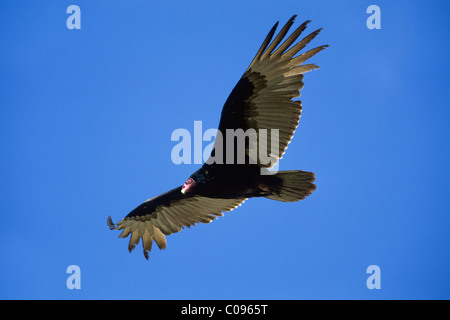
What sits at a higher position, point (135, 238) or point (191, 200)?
point (191, 200)

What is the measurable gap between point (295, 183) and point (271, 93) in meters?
1.10

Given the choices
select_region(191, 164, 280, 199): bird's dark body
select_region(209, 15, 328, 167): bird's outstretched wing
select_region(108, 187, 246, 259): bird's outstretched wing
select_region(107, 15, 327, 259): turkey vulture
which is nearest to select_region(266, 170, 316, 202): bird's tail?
select_region(107, 15, 327, 259): turkey vulture

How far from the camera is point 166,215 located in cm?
712

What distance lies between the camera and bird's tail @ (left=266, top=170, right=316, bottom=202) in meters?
5.68

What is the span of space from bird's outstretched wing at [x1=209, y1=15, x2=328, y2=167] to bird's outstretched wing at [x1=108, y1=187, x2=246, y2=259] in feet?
5.17

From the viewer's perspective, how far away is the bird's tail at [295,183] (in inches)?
224

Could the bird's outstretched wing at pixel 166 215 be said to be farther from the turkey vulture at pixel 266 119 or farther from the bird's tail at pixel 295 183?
the bird's tail at pixel 295 183

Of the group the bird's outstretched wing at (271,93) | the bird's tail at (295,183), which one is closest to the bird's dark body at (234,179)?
the bird's tail at (295,183)

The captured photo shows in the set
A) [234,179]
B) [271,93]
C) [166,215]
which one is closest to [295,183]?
[234,179]
